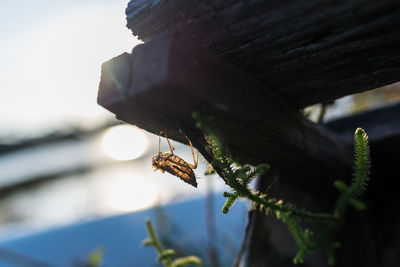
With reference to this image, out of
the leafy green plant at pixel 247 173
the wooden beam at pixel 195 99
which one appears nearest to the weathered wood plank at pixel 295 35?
the wooden beam at pixel 195 99

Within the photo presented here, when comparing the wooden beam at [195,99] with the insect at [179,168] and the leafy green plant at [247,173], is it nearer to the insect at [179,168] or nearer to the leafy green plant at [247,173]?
the leafy green plant at [247,173]

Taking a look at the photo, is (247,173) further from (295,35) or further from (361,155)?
(295,35)

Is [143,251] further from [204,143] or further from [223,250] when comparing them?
→ [204,143]

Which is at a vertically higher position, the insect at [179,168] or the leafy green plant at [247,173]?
the insect at [179,168]

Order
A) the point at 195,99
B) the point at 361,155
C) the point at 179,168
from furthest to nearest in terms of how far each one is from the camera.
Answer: the point at 179,168 < the point at 361,155 < the point at 195,99

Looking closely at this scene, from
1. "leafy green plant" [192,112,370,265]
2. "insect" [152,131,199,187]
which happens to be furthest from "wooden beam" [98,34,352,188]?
"insect" [152,131,199,187]

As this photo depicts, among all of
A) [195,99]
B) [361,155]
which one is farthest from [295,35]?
[361,155]
